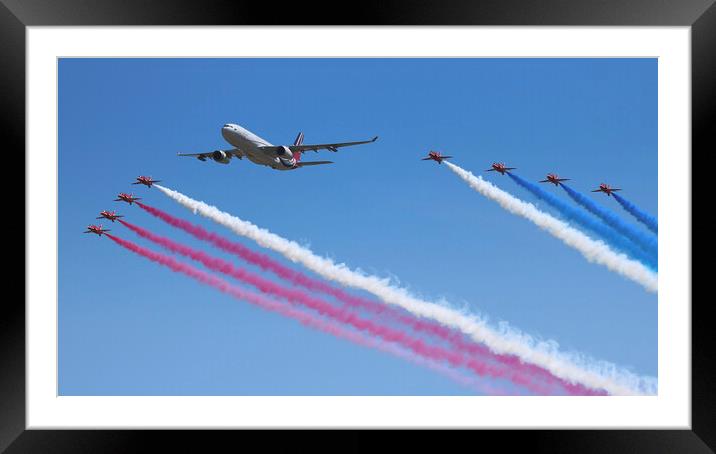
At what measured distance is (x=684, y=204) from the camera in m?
22.0

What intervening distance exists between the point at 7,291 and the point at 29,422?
271 cm

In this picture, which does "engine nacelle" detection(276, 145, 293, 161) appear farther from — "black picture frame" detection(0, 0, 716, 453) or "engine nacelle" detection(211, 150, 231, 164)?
"black picture frame" detection(0, 0, 716, 453)

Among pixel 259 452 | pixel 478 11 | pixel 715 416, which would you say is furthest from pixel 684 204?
pixel 259 452

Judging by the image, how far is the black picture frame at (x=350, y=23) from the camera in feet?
69.5

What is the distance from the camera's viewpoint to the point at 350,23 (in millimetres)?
21281

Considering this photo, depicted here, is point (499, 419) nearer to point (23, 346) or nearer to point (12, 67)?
point (23, 346)

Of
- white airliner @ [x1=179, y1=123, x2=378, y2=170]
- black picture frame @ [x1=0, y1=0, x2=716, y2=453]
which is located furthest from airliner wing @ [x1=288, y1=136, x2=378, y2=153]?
black picture frame @ [x1=0, y1=0, x2=716, y2=453]

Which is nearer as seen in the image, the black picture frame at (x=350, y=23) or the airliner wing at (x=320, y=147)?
the black picture frame at (x=350, y=23)

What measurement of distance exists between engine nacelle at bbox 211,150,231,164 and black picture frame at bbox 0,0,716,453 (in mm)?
20808

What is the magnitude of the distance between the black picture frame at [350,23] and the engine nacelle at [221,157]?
20.8 meters

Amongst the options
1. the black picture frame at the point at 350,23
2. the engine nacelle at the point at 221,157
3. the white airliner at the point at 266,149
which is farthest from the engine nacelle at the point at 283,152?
the black picture frame at the point at 350,23

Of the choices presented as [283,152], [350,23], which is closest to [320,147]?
[283,152]

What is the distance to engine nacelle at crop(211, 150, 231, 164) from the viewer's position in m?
42.7

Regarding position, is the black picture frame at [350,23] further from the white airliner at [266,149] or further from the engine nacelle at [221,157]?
the engine nacelle at [221,157]
